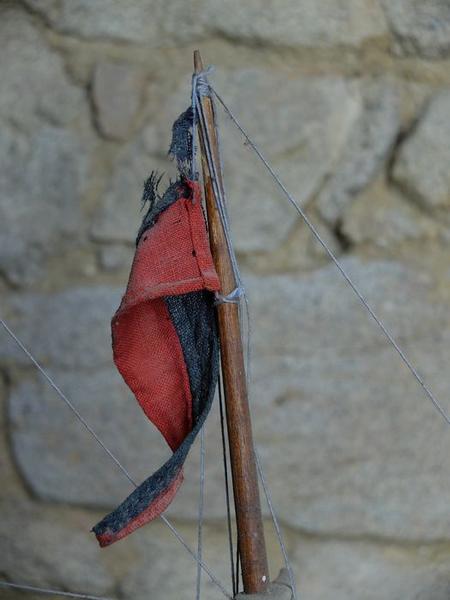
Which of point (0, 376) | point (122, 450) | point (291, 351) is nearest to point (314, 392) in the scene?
point (291, 351)

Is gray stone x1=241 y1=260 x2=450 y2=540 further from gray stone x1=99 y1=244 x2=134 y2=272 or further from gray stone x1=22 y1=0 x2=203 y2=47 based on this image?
gray stone x1=22 y1=0 x2=203 y2=47

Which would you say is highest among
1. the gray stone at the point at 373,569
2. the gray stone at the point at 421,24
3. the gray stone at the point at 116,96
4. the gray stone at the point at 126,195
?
the gray stone at the point at 421,24

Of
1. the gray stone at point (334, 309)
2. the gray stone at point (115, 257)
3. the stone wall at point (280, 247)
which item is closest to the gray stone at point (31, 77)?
the stone wall at point (280, 247)

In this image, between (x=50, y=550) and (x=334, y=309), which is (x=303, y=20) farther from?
(x=50, y=550)

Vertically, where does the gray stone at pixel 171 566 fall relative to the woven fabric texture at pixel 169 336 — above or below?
below

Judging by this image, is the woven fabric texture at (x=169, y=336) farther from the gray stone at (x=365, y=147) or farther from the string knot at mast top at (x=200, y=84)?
the gray stone at (x=365, y=147)
